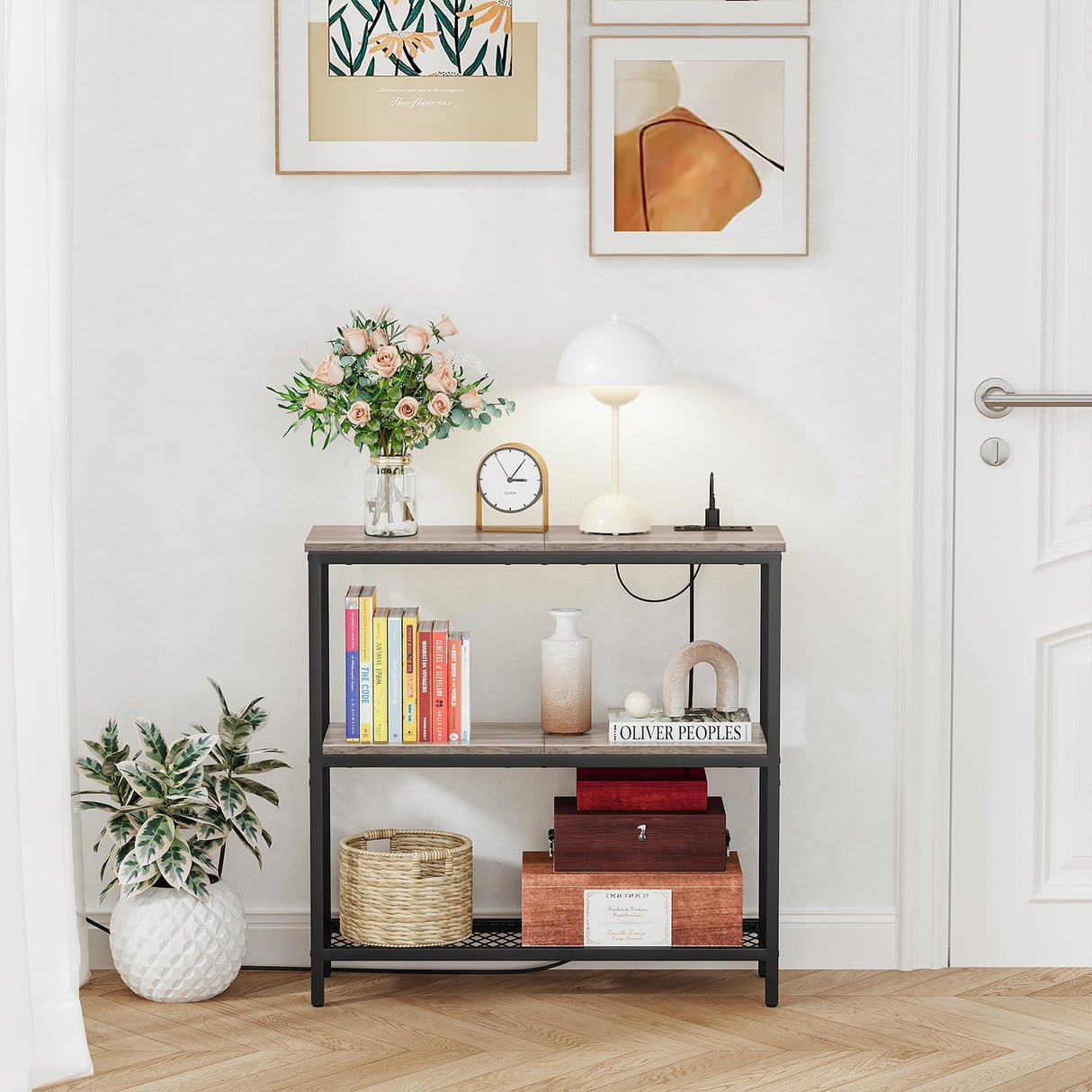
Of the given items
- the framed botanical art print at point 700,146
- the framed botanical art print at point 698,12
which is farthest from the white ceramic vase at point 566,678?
the framed botanical art print at point 698,12

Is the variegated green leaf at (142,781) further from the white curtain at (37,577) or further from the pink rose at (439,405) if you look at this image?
the pink rose at (439,405)

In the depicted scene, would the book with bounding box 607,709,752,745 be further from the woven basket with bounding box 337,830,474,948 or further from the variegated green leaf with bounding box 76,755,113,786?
the variegated green leaf with bounding box 76,755,113,786

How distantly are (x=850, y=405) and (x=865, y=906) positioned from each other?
987 mm

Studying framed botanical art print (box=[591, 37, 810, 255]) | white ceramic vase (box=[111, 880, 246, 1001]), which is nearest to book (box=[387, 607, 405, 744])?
white ceramic vase (box=[111, 880, 246, 1001])

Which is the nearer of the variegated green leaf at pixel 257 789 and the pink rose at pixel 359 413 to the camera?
the pink rose at pixel 359 413

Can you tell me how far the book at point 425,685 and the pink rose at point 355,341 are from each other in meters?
0.51

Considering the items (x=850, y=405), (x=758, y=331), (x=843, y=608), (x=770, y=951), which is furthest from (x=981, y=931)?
(x=758, y=331)

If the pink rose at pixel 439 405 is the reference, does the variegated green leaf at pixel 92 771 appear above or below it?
below

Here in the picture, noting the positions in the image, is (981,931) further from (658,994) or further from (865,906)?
(658,994)

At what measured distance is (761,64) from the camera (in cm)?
245

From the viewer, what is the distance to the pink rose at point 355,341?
7.58 feet

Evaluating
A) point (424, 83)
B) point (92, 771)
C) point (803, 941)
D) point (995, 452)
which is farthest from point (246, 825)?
point (995, 452)

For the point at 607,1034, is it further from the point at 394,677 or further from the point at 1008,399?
the point at 1008,399

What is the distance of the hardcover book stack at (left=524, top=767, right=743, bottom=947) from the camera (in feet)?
7.74
